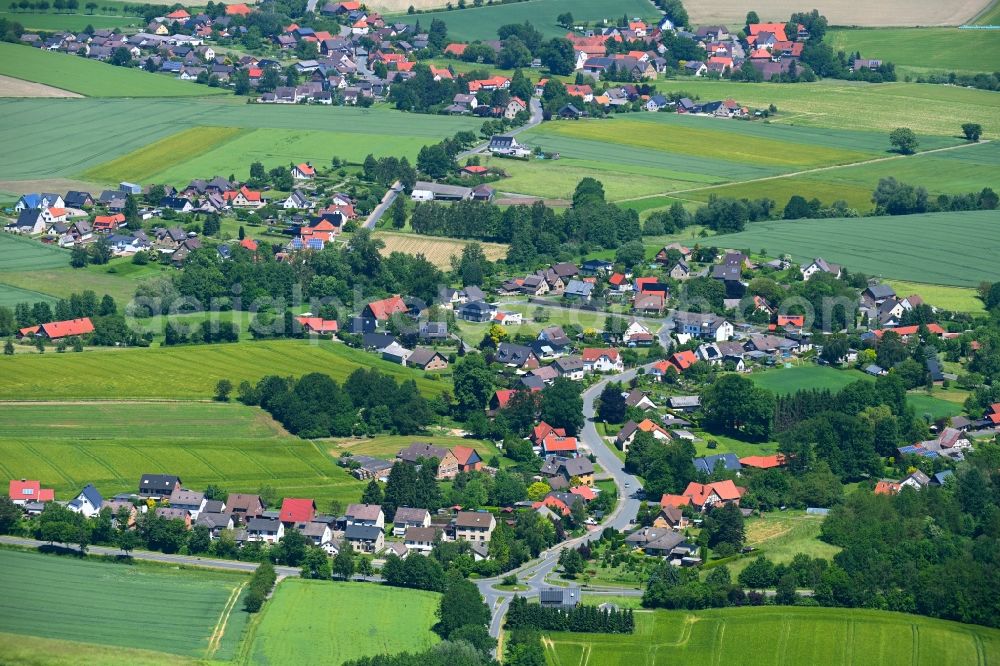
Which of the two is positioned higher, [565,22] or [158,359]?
[565,22]

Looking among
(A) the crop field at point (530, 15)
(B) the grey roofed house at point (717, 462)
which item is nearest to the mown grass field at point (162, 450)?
(B) the grey roofed house at point (717, 462)

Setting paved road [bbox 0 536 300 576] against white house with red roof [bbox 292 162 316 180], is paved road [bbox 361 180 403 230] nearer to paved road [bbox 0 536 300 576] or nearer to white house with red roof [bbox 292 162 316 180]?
white house with red roof [bbox 292 162 316 180]

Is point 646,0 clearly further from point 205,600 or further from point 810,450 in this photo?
point 205,600

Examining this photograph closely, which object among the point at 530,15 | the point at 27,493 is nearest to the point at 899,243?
the point at 27,493

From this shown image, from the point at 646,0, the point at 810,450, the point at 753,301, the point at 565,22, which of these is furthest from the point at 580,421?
the point at 646,0

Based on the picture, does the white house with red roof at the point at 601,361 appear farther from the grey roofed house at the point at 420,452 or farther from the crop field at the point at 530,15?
the crop field at the point at 530,15

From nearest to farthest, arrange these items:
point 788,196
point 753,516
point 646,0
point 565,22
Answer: point 753,516 → point 788,196 → point 565,22 → point 646,0

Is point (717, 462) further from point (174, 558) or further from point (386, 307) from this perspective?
point (386, 307)
